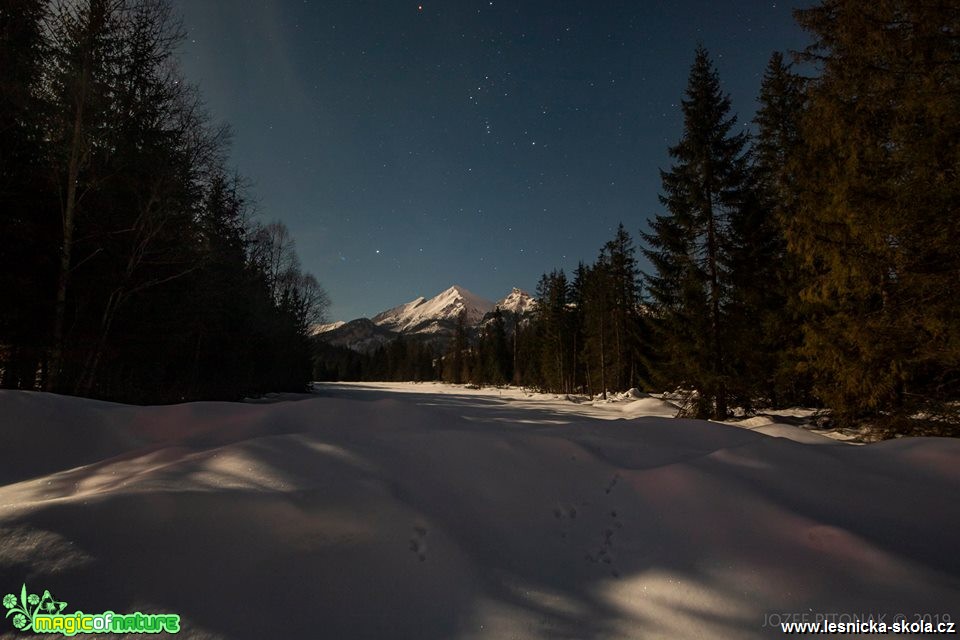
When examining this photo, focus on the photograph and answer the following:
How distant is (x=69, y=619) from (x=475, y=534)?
90.3 inches

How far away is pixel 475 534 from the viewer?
282 cm

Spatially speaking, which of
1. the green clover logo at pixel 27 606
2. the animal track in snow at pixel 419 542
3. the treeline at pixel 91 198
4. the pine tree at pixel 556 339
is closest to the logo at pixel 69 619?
the green clover logo at pixel 27 606

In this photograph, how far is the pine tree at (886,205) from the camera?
20.6ft

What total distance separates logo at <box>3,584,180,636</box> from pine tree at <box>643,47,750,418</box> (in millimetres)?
13263

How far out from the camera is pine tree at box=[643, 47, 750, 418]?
468 inches

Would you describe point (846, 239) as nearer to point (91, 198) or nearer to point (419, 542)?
point (419, 542)

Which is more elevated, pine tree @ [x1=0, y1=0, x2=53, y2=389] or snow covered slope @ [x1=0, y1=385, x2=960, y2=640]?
pine tree @ [x1=0, y1=0, x2=53, y2=389]

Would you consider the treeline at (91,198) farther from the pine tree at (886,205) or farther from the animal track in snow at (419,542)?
the pine tree at (886,205)

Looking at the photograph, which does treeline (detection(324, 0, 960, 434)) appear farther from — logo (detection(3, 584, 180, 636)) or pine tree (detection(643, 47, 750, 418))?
logo (detection(3, 584, 180, 636))

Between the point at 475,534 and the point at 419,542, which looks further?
the point at 475,534

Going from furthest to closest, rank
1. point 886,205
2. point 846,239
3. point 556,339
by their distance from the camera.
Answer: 1. point 556,339
2. point 846,239
3. point 886,205

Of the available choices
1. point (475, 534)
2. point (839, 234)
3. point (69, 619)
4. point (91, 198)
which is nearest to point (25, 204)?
point (91, 198)

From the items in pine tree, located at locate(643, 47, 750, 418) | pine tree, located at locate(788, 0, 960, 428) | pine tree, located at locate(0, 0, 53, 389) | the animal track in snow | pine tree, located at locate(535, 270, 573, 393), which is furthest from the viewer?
pine tree, located at locate(535, 270, 573, 393)

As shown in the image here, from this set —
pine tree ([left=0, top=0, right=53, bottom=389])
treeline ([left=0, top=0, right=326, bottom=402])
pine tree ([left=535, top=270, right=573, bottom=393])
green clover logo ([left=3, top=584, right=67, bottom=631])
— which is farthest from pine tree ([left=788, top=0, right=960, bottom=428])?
pine tree ([left=535, top=270, right=573, bottom=393])
